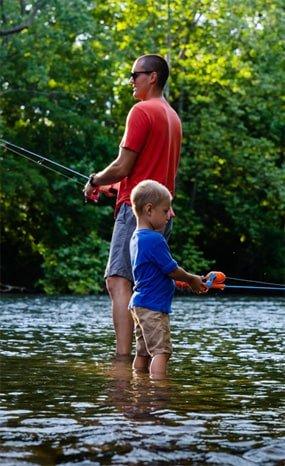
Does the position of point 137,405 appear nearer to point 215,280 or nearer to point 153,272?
point 215,280

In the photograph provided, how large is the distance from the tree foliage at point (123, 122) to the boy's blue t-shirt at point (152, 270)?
20276 millimetres

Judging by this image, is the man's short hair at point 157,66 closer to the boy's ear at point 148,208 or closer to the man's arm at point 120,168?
the man's arm at point 120,168

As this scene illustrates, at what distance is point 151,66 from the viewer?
7.39 metres

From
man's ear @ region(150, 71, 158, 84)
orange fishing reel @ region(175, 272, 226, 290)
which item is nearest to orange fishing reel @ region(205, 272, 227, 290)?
Answer: orange fishing reel @ region(175, 272, 226, 290)

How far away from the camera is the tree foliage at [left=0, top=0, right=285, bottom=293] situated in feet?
93.2

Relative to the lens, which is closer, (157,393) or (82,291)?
(157,393)

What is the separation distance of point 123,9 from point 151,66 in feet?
97.8

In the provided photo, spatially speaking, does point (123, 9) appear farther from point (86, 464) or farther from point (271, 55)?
point (86, 464)

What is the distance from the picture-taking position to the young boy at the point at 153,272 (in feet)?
20.9

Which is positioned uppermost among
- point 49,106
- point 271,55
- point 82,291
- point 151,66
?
point 271,55

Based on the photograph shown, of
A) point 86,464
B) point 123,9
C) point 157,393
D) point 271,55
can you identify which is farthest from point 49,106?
point 86,464

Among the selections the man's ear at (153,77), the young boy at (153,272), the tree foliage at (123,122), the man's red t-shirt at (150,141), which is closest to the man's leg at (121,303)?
the man's red t-shirt at (150,141)

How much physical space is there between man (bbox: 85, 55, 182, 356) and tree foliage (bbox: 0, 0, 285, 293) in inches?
752

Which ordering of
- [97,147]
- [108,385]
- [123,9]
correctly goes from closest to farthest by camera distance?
[108,385] < [97,147] < [123,9]
